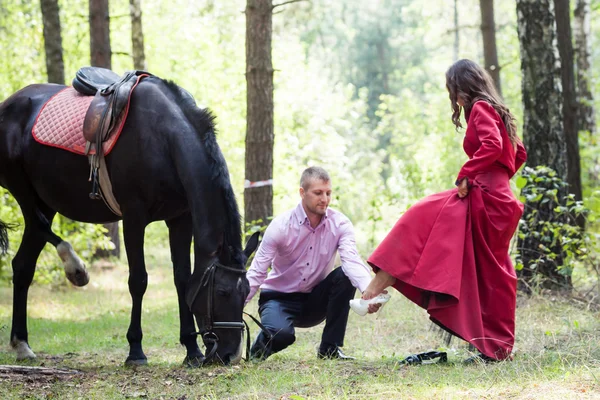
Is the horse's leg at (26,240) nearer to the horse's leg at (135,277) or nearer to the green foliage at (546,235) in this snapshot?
the horse's leg at (135,277)

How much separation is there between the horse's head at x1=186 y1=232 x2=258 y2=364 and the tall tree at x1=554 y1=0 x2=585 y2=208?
6728 millimetres

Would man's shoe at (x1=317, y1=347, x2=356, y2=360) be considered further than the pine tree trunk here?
No

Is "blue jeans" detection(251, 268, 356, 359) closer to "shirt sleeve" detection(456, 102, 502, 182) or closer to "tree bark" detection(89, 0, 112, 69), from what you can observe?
"shirt sleeve" detection(456, 102, 502, 182)

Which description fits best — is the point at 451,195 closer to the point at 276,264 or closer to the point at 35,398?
the point at 276,264

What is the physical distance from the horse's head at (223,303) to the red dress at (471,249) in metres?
0.94

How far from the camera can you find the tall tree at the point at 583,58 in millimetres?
14852

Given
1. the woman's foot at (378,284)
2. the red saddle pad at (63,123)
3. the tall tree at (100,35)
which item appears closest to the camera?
the woman's foot at (378,284)

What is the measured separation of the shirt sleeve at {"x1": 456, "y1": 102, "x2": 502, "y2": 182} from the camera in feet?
15.6

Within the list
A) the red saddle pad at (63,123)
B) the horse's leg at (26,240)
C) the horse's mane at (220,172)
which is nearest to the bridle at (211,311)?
the horse's mane at (220,172)

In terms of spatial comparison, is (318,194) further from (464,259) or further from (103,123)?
(103,123)

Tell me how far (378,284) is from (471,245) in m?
0.63

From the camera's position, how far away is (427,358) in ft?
16.7

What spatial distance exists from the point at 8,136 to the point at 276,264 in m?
2.59

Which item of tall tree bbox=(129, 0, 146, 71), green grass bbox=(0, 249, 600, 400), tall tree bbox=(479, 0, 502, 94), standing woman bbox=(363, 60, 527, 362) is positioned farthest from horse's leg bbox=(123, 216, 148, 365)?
tall tree bbox=(479, 0, 502, 94)
